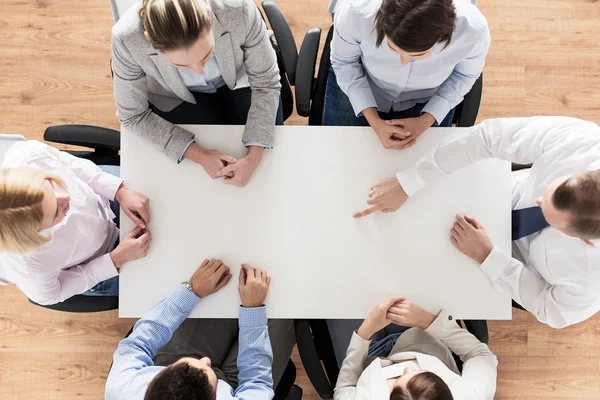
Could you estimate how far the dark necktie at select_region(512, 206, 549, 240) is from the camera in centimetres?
130

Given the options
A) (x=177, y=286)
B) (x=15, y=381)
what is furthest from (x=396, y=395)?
(x=15, y=381)

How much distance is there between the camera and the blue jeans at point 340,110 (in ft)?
5.40

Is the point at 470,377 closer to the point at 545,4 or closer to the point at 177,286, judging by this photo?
the point at 177,286

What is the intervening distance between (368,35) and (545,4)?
1.24 meters

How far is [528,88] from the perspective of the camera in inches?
82.7

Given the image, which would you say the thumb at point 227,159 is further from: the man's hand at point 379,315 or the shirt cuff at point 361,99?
the man's hand at point 379,315

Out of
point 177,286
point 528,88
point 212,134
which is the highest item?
point 212,134

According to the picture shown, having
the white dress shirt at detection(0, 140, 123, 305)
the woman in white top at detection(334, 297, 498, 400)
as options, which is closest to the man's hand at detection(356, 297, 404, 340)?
the woman in white top at detection(334, 297, 498, 400)

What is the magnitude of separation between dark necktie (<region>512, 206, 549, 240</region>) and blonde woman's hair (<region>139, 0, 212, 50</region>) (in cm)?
97

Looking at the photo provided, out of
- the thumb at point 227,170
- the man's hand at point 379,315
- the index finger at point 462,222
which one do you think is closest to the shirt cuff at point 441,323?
the man's hand at point 379,315

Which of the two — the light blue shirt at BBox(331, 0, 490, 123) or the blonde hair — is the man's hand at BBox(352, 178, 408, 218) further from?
the blonde hair

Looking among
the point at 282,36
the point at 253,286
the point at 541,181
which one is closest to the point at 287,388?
the point at 253,286

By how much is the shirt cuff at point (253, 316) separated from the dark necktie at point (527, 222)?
2.45ft

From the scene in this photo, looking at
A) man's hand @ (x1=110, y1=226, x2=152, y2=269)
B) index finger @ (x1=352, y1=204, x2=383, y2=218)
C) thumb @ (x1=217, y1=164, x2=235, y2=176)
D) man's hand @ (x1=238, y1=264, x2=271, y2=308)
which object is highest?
thumb @ (x1=217, y1=164, x2=235, y2=176)
